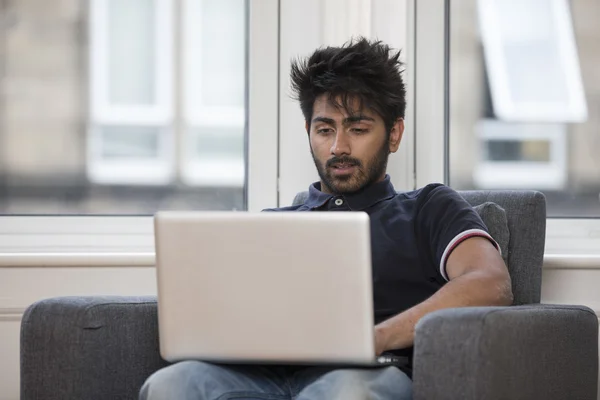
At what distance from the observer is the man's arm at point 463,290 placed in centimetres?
165

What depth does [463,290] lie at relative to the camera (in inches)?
67.2

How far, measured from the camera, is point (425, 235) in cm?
192

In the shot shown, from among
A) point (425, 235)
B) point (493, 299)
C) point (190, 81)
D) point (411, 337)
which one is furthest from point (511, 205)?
point (190, 81)

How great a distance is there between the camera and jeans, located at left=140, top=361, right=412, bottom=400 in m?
1.51

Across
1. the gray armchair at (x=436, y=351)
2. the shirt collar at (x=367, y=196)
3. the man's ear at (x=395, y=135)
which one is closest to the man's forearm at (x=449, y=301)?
the gray armchair at (x=436, y=351)

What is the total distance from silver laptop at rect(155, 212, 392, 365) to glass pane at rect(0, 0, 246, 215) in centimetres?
128

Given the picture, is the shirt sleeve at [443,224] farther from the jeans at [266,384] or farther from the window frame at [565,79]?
the window frame at [565,79]

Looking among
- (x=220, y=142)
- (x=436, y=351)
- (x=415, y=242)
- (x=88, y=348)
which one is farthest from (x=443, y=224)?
(x=220, y=142)

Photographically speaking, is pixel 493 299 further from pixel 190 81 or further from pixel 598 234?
pixel 190 81

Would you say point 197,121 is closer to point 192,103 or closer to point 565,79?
point 192,103

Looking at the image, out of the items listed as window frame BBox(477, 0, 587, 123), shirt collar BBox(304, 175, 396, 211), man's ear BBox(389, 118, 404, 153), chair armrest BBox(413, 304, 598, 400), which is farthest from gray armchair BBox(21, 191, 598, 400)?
window frame BBox(477, 0, 587, 123)

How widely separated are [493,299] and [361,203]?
0.43 metres

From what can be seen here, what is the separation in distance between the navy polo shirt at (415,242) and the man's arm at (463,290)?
0.11 ft

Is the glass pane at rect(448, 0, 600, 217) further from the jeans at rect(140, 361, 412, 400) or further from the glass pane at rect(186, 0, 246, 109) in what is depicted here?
the jeans at rect(140, 361, 412, 400)
